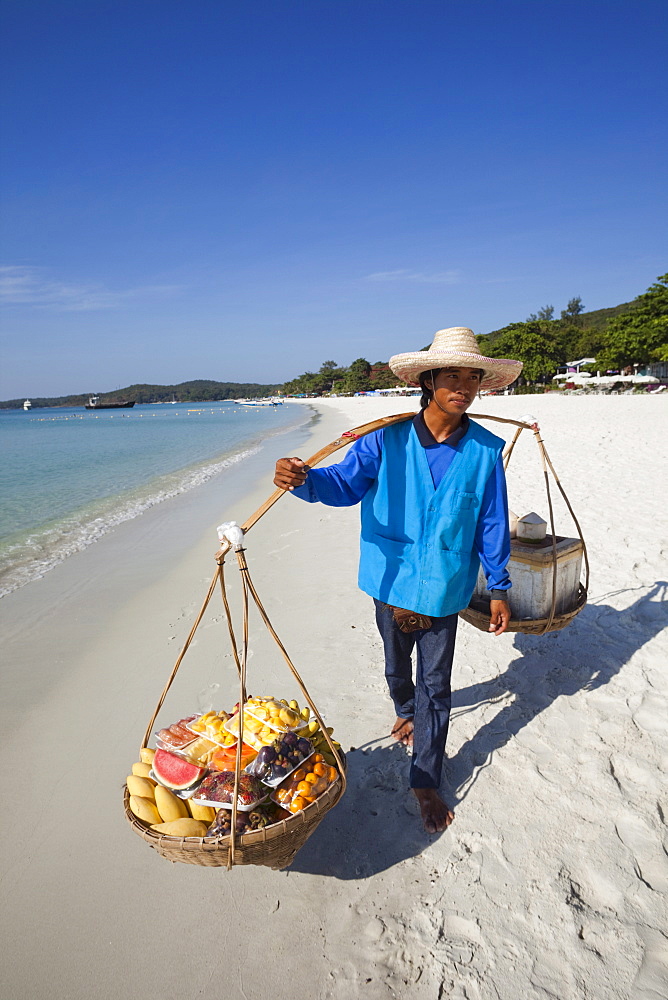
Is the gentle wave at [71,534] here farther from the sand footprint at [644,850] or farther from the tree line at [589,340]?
the tree line at [589,340]

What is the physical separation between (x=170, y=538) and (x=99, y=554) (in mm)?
974

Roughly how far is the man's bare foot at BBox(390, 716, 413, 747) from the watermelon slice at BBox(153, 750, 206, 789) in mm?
1220

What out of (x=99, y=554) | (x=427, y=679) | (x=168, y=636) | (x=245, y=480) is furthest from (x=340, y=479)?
(x=245, y=480)

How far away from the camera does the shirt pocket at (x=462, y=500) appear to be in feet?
7.06

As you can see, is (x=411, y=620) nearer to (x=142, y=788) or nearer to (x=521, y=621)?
(x=521, y=621)

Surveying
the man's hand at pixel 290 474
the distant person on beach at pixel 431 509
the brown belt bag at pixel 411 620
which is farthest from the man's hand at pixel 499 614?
the man's hand at pixel 290 474

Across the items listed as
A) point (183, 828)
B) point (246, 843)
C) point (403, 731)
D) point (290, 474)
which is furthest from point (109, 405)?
point (246, 843)

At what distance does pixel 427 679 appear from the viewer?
231 centimetres

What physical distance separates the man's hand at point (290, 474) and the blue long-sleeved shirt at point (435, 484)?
0.05m

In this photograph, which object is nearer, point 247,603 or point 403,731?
point 247,603

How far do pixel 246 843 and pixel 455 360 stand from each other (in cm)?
184

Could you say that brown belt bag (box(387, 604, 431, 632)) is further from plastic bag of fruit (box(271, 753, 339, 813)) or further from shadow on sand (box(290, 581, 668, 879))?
shadow on sand (box(290, 581, 668, 879))

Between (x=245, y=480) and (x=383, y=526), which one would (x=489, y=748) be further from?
(x=245, y=480)

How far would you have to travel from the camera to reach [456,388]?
7.02 ft
